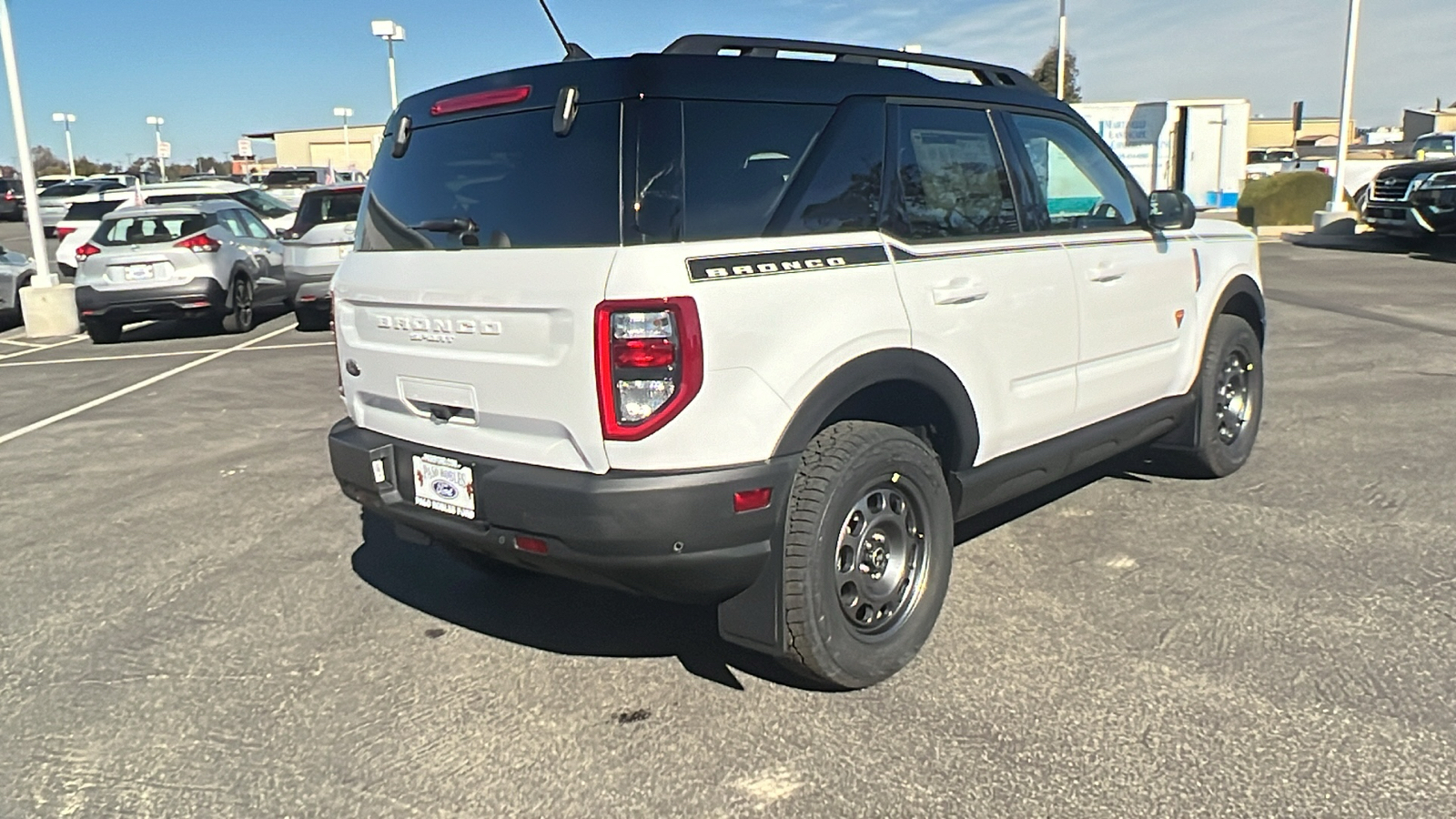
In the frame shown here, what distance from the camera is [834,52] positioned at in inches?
143

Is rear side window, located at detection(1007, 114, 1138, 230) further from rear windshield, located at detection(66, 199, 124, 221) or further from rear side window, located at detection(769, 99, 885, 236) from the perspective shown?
rear windshield, located at detection(66, 199, 124, 221)

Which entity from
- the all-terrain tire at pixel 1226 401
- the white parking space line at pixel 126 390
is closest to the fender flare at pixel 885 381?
the all-terrain tire at pixel 1226 401

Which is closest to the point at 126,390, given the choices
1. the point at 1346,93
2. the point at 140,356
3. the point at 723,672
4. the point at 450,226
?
the point at 140,356

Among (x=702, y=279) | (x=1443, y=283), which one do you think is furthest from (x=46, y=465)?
(x=1443, y=283)

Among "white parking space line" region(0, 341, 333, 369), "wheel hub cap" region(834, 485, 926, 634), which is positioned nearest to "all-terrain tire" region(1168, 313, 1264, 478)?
"wheel hub cap" region(834, 485, 926, 634)

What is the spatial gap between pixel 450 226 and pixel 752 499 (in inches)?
51.5

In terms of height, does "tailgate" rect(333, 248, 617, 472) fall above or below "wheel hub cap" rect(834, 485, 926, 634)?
above

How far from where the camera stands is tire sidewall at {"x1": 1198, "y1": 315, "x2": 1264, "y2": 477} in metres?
5.17

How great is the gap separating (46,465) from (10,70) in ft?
30.7

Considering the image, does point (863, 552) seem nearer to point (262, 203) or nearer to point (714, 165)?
point (714, 165)

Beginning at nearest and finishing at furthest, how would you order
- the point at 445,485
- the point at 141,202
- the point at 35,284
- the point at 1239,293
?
the point at 445,485 → the point at 1239,293 → the point at 35,284 → the point at 141,202

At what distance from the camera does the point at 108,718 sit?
339 cm

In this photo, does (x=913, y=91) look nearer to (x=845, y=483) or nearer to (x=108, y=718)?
(x=845, y=483)

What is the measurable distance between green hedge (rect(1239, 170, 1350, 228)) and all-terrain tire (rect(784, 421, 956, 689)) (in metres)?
21.5
